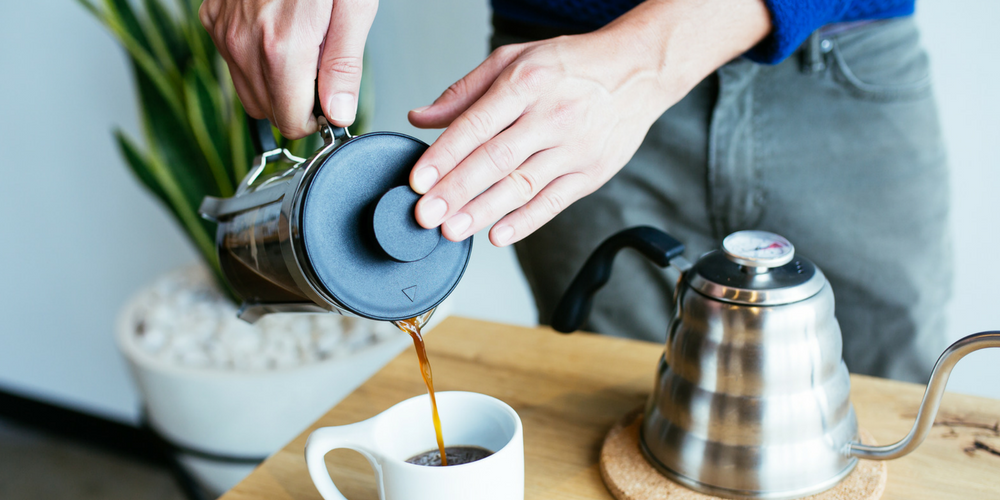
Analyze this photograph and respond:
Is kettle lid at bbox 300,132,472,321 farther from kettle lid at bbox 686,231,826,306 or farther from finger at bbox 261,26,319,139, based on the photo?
kettle lid at bbox 686,231,826,306

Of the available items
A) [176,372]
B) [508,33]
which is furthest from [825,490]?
[176,372]

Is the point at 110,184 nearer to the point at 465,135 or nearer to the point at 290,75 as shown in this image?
the point at 290,75

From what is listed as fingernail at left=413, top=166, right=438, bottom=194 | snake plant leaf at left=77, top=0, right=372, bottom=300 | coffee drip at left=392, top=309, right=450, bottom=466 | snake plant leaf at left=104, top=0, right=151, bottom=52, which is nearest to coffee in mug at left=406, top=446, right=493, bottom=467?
coffee drip at left=392, top=309, right=450, bottom=466

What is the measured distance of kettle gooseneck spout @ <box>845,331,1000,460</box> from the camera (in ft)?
1.76

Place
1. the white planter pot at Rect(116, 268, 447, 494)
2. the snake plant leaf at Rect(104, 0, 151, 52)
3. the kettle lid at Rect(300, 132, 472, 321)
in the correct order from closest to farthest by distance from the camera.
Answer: the kettle lid at Rect(300, 132, 472, 321)
the white planter pot at Rect(116, 268, 447, 494)
the snake plant leaf at Rect(104, 0, 151, 52)

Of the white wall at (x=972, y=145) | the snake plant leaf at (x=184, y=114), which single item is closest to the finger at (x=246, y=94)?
the snake plant leaf at (x=184, y=114)

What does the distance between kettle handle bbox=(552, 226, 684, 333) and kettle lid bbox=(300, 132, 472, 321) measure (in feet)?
0.80

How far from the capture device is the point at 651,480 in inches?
26.1

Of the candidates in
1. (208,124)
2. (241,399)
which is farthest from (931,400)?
(208,124)

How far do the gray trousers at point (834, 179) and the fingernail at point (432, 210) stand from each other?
57 centimetres

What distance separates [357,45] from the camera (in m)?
0.61

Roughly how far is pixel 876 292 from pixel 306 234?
34.3 inches

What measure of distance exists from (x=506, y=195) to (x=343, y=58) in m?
0.18

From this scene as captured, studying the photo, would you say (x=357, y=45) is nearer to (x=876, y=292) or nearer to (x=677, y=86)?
(x=677, y=86)
